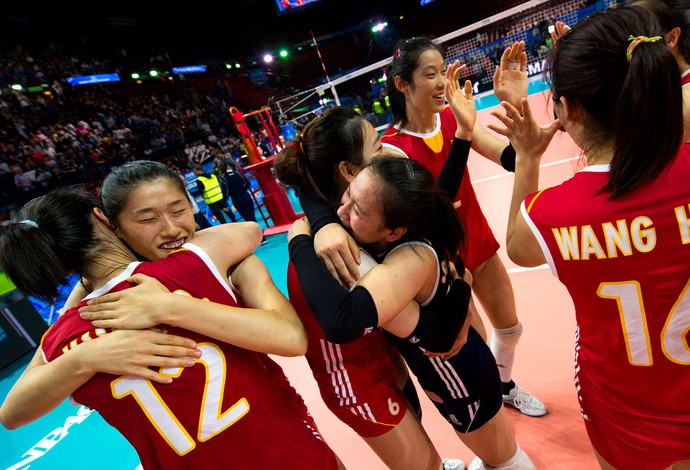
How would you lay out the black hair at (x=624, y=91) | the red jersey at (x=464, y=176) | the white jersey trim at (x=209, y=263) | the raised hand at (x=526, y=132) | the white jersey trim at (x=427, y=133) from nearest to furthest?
the black hair at (x=624, y=91) → the white jersey trim at (x=209, y=263) → the raised hand at (x=526, y=132) → the red jersey at (x=464, y=176) → the white jersey trim at (x=427, y=133)

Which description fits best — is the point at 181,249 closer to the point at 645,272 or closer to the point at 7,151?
the point at 645,272

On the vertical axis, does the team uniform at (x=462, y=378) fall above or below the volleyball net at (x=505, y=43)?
below

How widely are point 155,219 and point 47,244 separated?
290 millimetres

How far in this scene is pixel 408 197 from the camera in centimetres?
112

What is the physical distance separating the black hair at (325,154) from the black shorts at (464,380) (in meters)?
0.64

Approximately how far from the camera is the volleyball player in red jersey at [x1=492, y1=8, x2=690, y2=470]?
0.78 m

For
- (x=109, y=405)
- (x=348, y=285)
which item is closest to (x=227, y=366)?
(x=109, y=405)

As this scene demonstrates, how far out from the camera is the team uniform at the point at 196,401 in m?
0.94

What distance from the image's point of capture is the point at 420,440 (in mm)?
1346

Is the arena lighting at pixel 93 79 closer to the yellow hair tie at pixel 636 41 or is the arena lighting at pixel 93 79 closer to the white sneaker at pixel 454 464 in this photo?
the white sneaker at pixel 454 464

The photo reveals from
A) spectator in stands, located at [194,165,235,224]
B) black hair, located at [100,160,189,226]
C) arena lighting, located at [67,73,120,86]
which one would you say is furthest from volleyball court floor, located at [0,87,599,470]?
arena lighting, located at [67,73,120,86]

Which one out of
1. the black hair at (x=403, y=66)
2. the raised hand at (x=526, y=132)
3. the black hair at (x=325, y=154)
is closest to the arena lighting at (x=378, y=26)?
the black hair at (x=403, y=66)

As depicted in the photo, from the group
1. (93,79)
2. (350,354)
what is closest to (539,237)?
(350,354)

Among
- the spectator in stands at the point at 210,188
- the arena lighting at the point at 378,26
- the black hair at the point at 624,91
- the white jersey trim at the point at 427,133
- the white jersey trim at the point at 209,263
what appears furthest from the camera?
the arena lighting at the point at 378,26
